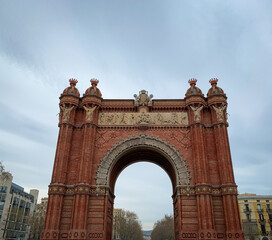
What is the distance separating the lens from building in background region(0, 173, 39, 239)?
51.1 metres

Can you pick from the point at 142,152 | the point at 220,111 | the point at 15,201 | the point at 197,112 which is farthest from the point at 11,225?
the point at 220,111

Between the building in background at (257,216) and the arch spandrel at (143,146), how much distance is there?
3970 centimetres

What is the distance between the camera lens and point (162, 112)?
22422 mm

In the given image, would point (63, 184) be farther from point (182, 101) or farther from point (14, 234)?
point (14, 234)

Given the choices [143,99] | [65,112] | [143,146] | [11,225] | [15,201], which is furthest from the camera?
[15,201]

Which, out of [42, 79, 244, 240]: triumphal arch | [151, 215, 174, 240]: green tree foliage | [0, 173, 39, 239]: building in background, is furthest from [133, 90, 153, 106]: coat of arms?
[151, 215, 174, 240]: green tree foliage

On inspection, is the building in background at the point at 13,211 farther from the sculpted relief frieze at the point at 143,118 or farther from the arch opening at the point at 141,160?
the sculpted relief frieze at the point at 143,118

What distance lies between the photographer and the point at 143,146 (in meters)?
21.2

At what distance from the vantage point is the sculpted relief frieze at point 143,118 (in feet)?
71.8

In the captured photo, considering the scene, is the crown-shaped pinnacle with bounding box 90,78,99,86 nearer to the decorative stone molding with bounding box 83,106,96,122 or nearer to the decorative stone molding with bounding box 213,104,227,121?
the decorative stone molding with bounding box 83,106,96,122

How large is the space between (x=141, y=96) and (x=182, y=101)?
3.90 metres

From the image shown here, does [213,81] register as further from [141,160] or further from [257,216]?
[257,216]

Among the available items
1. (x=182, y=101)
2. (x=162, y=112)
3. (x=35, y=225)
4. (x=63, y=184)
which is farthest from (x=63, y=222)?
(x=35, y=225)

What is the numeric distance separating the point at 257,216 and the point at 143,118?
47.8m
